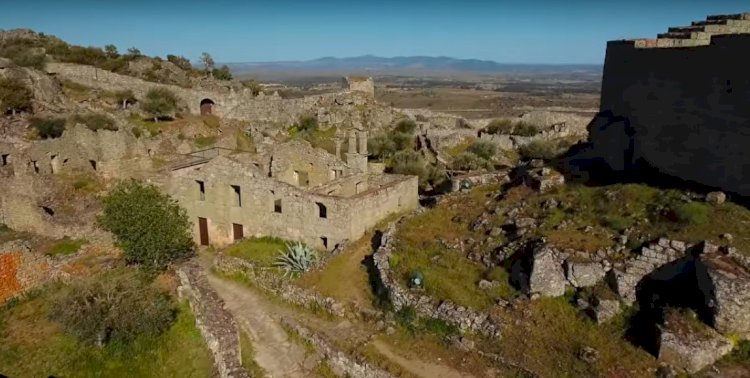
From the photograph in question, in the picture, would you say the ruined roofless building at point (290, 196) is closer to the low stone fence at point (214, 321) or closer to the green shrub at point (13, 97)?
the low stone fence at point (214, 321)

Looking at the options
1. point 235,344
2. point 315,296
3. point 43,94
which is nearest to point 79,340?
point 235,344

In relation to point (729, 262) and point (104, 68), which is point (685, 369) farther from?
point (104, 68)

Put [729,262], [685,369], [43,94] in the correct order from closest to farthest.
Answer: [685,369] < [729,262] < [43,94]

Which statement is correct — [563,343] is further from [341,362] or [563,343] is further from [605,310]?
[341,362]

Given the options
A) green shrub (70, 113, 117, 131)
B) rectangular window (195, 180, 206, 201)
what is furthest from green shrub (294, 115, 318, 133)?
rectangular window (195, 180, 206, 201)

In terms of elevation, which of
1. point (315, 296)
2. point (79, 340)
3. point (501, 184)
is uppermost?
point (501, 184)

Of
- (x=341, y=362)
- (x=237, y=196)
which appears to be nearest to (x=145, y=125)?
(x=237, y=196)

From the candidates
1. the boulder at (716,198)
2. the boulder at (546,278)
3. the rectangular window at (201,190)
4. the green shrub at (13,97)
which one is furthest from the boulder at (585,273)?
the green shrub at (13,97)
